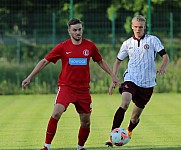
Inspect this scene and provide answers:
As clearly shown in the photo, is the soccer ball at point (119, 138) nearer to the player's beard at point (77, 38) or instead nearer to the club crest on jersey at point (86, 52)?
the club crest on jersey at point (86, 52)

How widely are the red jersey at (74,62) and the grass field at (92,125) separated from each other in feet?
3.74

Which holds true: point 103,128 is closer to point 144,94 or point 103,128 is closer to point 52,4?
point 144,94

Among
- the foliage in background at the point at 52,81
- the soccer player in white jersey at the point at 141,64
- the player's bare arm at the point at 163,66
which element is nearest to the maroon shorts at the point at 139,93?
the soccer player in white jersey at the point at 141,64

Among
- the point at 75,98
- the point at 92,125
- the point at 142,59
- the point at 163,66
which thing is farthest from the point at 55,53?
the point at 92,125

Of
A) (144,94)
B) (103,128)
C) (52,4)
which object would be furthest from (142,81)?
(52,4)

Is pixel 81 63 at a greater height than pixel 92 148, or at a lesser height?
greater

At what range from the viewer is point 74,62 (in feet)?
30.7

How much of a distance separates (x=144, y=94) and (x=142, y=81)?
0.23m

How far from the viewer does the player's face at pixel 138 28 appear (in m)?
10.3

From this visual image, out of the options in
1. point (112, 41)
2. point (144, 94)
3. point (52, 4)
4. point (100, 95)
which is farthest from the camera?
point (52, 4)

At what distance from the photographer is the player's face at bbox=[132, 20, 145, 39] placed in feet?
33.8

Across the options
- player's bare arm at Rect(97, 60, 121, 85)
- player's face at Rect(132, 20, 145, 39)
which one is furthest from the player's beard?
player's face at Rect(132, 20, 145, 39)

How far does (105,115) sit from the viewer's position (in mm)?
16062

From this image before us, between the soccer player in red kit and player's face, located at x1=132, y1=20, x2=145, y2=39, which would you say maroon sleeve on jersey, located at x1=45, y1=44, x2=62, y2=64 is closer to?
the soccer player in red kit
